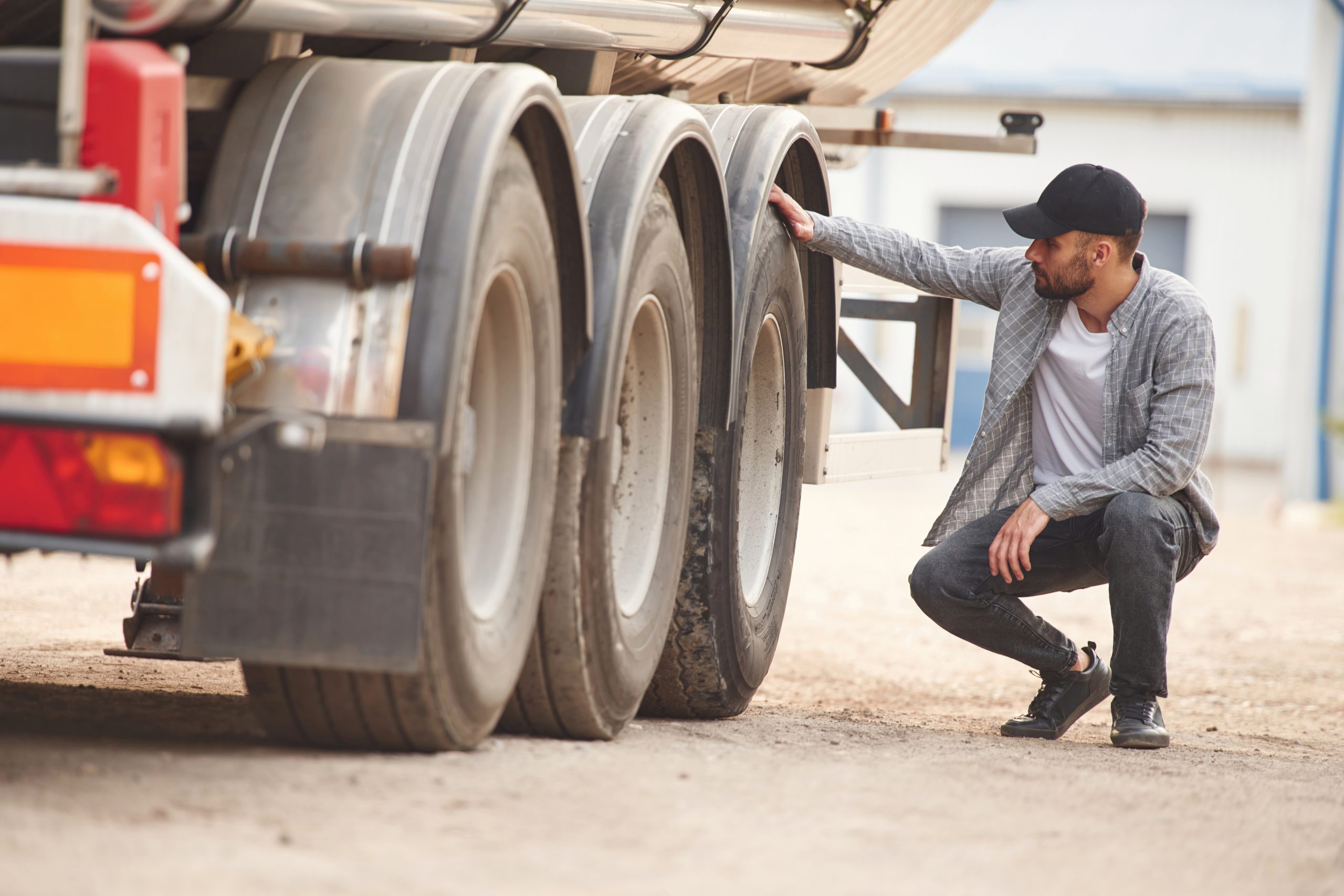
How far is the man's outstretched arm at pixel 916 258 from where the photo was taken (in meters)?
4.64

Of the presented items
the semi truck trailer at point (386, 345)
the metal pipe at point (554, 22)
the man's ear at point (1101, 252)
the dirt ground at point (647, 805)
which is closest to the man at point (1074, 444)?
the man's ear at point (1101, 252)

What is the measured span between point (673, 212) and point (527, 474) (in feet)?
2.77

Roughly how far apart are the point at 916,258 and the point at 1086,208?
527 millimetres

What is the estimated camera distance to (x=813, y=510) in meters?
14.1

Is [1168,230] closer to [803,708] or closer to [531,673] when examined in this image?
[803,708]

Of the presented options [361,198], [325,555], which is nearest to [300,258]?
[361,198]

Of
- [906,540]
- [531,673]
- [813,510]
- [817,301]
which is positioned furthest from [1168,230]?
[531,673]

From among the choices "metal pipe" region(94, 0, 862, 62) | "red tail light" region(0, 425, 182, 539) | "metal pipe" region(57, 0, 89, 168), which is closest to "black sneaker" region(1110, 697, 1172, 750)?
"metal pipe" region(94, 0, 862, 62)

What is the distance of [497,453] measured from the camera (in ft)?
10.6

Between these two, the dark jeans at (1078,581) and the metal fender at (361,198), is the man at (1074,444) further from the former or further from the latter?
the metal fender at (361,198)

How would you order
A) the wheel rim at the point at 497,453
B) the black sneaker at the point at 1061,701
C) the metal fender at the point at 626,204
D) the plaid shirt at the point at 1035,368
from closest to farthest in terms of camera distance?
the wheel rim at the point at 497,453, the metal fender at the point at 626,204, the plaid shirt at the point at 1035,368, the black sneaker at the point at 1061,701

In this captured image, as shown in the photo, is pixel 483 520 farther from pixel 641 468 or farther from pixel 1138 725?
pixel 1138 725

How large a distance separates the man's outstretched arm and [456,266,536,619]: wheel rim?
1.56 metres

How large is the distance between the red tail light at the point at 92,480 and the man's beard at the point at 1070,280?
2.70m
